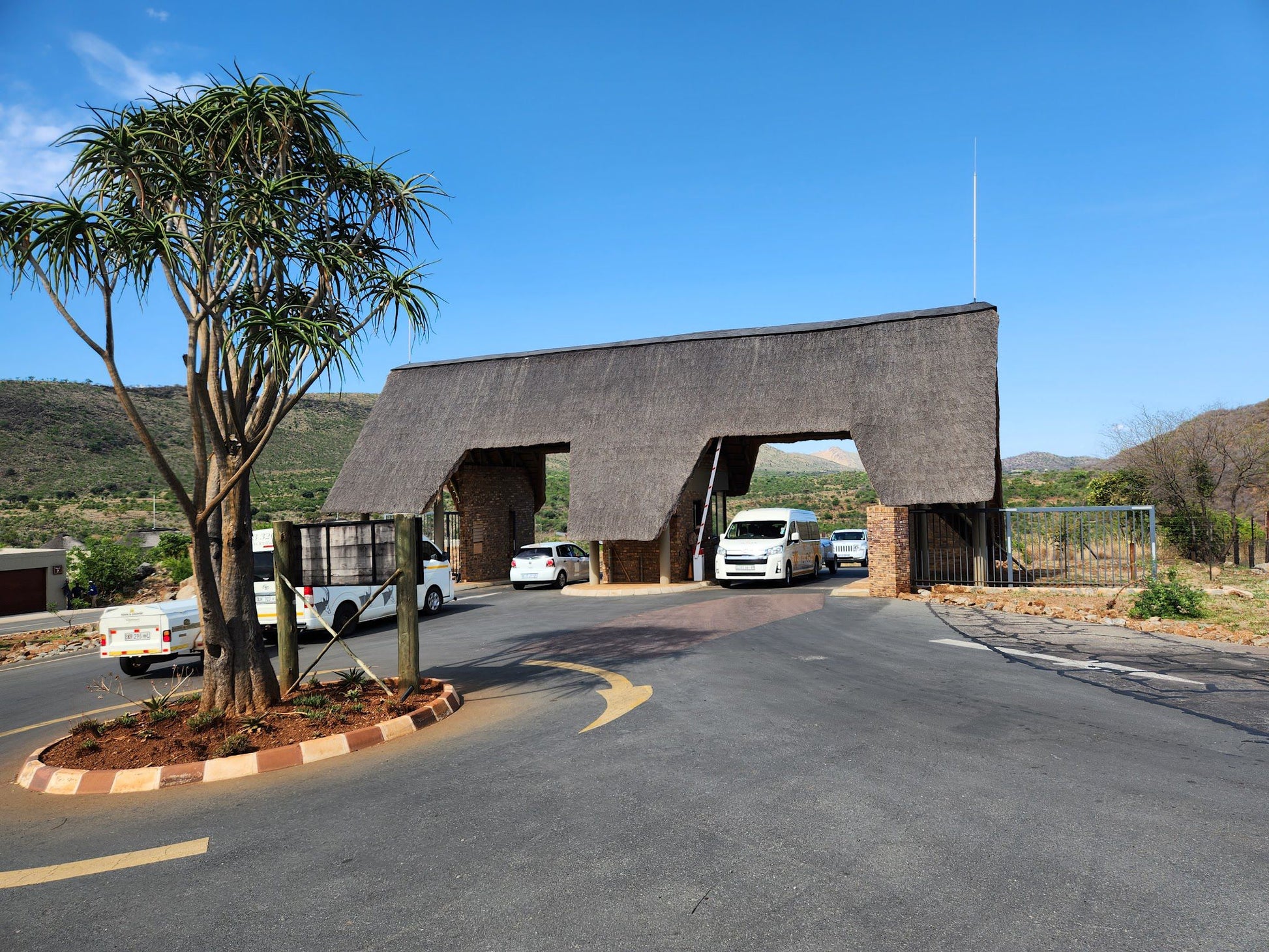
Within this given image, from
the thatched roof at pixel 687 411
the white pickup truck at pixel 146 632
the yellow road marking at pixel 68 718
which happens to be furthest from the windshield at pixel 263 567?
the thatched roof at pixel 687 411

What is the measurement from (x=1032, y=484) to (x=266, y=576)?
64.2 m

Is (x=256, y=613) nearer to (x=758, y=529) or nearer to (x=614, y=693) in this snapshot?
(x=614, y=693)

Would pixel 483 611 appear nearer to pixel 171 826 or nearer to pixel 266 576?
pixel 266 576

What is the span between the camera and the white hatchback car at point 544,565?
1012 inches

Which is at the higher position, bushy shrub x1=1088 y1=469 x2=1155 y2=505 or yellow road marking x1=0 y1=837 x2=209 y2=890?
bushy shrub x1=1088 y1=469 x2=1155 y2=505

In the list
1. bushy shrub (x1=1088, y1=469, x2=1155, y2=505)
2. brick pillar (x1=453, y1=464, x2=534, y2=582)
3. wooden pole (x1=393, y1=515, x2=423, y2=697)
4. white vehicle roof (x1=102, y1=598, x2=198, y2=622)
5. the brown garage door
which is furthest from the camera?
brick pillar (x1=453, y1=464, x2=534, y2=582)

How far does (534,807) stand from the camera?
5.49 m

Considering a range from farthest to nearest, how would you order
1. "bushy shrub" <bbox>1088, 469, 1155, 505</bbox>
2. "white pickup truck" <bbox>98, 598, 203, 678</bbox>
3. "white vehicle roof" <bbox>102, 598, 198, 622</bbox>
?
"bushy shrub" <bbox>1088, 469, 1155, 505</bbox> → "white vehicle roof" <bbox>102, 598, 198, 622</bbox> → "white pickup truck" <bbox>98, 598, 203, 678</bbox>

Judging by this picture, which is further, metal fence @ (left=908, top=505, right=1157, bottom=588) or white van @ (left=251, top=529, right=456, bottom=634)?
metal fence @ (left=908, top=505, right=1157, bottom=588)

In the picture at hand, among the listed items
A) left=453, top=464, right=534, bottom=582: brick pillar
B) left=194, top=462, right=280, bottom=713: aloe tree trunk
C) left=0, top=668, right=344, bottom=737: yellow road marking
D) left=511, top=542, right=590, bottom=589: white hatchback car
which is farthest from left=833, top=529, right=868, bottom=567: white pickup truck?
left=194, top=462, right=280, bottom=713: aloe tree trunk

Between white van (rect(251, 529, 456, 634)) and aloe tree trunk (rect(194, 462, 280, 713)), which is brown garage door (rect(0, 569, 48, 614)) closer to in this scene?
white van (rect(251, 529, 456, 634))

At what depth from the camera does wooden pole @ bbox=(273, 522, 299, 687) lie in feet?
28.6

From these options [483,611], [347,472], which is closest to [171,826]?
[483,611]

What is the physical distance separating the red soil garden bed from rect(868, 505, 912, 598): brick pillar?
45.7ft
